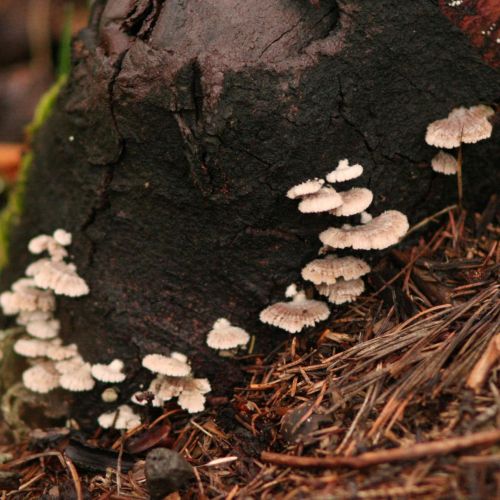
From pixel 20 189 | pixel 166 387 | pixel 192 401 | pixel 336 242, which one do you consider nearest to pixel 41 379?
pixel 166 387

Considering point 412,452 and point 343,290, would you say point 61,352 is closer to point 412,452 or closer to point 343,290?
point 343,290

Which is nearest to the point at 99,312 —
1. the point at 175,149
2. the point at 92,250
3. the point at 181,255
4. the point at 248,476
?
the point at 92,250

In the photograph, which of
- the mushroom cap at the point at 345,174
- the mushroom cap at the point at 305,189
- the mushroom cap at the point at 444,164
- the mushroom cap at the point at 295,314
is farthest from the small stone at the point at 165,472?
the mushroom cap at the point at 444,164

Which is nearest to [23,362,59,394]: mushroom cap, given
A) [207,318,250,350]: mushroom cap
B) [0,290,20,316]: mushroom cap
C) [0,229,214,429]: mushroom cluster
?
[0,229,214,429]: mushroom cluster

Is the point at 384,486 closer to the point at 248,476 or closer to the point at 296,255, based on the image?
the point at 248,476

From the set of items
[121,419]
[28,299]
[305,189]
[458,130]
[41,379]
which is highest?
[458,130]

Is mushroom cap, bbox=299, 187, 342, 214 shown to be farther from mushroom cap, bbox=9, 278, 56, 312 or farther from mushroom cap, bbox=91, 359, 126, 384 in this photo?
mushroom cap, bbox=9, 278, 56, 312

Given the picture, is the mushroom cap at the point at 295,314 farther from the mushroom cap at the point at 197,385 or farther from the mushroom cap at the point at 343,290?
the mushroom cap at the point at 197,385
